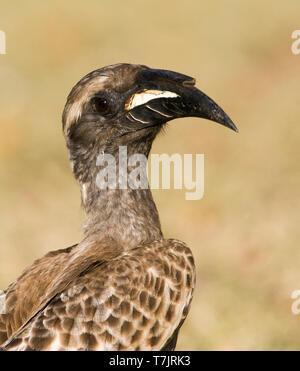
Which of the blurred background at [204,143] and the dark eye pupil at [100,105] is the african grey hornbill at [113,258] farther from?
the blurred background at [204,143]

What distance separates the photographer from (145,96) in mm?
6098

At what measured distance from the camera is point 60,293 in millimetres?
5566

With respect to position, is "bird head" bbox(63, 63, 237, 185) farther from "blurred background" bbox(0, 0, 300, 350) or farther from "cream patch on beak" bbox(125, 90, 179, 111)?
"blurred background" bbox(0, 0, 300, 350)

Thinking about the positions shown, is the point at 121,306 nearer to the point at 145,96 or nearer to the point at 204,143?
the point at 145,96

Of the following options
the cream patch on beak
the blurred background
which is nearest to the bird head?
the cream patch on beak

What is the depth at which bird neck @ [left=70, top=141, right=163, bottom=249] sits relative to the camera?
6.22 meters

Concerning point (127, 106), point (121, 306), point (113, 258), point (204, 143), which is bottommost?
point (121, 306)

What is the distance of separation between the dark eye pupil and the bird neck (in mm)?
295

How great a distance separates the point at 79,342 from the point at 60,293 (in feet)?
1.18

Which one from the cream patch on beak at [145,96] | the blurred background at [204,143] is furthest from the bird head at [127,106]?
the blurred background at [204,143]

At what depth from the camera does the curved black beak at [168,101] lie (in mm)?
5980

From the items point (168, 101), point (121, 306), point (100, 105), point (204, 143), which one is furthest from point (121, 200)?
point (204, 143)

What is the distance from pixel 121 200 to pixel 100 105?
690mm

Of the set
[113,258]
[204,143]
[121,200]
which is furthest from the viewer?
[204,143]
